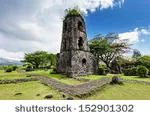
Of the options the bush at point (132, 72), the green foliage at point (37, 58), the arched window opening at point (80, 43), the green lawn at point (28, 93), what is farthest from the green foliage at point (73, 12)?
the green foliage at point (37, 58)

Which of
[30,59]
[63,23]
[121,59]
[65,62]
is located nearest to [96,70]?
[65,62]

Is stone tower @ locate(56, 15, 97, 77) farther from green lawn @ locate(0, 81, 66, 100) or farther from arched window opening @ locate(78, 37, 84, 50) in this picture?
green lawn @ locate(0, 81, 66, 100)

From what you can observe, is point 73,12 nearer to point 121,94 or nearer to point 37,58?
point 121,94

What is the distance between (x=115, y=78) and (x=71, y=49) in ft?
30.9

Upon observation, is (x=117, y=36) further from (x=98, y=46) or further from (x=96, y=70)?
(x=96, y=70)

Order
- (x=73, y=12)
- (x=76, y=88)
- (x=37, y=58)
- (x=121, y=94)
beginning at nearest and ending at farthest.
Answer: (x=121, y=94), (x=76, y=88), (x=73, y=12), (x=37, y=58)

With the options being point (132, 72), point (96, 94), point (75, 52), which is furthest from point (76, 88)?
point (132, 72)

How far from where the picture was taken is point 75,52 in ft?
67.3

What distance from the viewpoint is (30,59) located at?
5084 cm

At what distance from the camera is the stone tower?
20166mm

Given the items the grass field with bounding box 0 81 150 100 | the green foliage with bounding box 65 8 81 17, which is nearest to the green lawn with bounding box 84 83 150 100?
the grass field with bounding box 0 81 150 100

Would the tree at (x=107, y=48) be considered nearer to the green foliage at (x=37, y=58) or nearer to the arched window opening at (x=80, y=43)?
the arched window opening at (x=80, y=43)

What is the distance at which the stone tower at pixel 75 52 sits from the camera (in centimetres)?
2017

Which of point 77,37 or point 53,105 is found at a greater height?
point 77,37
